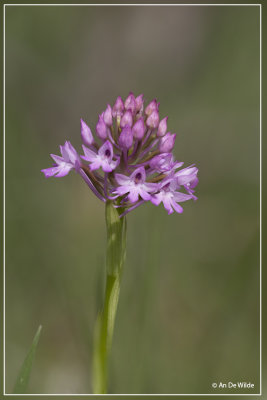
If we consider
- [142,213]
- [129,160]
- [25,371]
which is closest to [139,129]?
[129,160]

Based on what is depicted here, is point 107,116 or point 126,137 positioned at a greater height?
point 107,116

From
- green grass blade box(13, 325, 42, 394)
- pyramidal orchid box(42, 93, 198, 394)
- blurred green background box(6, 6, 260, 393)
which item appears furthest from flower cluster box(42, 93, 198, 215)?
green grass blade box(13, 325, 42, 394)

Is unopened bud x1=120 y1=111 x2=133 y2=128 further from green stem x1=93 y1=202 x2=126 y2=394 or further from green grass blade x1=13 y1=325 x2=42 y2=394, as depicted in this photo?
green grass blade x1=13 y1=325 x2=42 y2=394

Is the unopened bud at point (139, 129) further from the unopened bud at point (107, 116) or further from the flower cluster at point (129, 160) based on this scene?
the unopened bud at point (107, 116)

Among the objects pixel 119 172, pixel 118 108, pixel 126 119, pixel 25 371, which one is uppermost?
pixel 118 108

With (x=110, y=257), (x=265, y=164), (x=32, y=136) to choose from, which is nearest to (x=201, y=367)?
(x=110, y=257)

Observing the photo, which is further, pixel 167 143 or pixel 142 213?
pixel 142 213

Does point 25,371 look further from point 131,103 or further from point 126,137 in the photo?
point 131,103

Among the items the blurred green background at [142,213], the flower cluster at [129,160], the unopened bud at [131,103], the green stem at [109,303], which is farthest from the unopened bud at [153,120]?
the blurred green background at [142,213]
